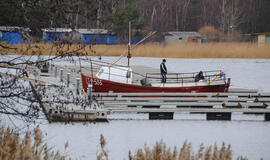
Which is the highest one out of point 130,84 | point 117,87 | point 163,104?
point 130,84

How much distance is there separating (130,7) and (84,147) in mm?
56710

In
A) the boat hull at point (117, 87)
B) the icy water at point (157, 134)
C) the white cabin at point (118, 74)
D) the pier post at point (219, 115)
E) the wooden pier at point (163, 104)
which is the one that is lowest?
the icy water at point (157, 134)

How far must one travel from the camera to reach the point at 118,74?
987 inches

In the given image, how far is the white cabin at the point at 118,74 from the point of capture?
24888 mm

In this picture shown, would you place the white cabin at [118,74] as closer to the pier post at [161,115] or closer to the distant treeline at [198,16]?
the pier post at [161,115]

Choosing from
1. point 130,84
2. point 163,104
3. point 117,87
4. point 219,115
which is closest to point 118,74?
point 117,87

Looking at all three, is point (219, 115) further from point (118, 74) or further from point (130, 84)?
point (118, 74)

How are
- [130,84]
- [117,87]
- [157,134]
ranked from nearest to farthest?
[157,134] < [130,84] < [117,87]

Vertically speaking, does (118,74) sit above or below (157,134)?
above

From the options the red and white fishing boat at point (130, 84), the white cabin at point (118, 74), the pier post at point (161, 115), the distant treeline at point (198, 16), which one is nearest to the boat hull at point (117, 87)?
the red and white fishing boat at point (130, 84)

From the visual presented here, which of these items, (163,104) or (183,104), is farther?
(163,104)

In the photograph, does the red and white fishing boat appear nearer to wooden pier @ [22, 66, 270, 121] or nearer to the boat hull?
the boat hull

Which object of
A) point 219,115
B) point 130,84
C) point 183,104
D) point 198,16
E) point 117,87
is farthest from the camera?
point 198,16

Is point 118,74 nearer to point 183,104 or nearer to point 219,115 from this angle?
Result: point 183,104
